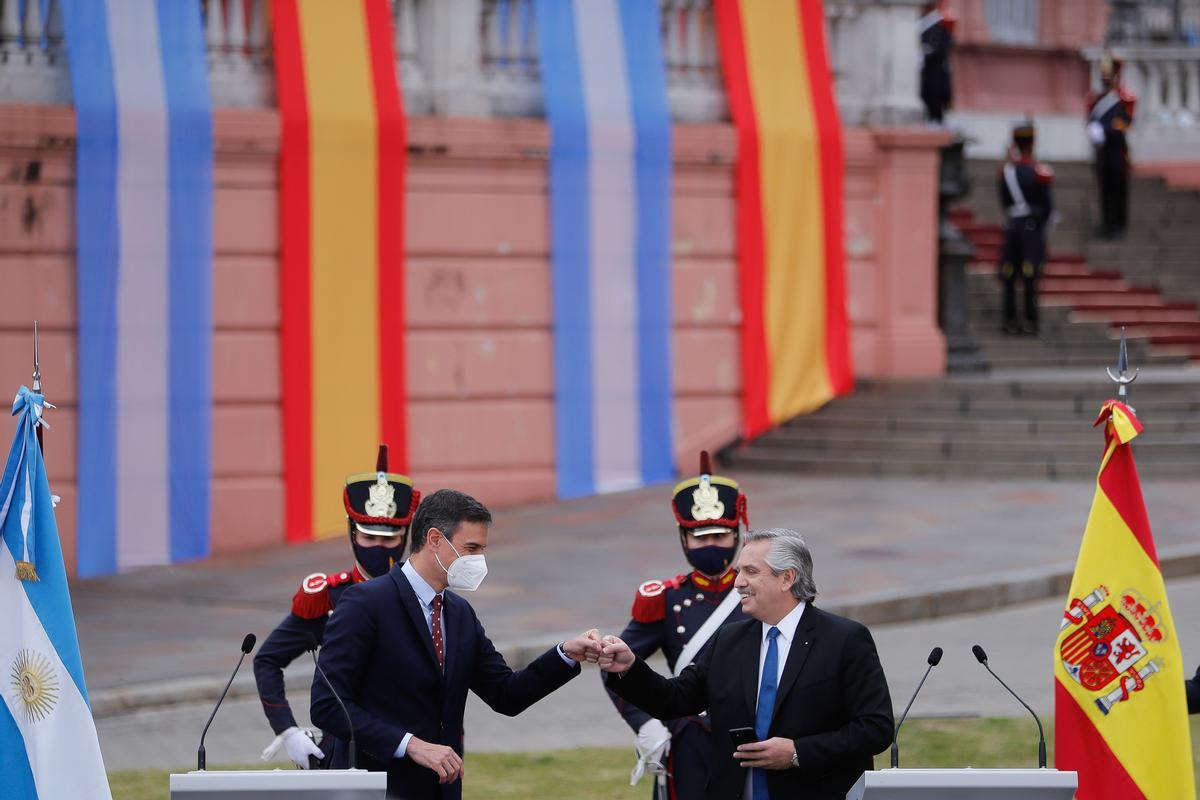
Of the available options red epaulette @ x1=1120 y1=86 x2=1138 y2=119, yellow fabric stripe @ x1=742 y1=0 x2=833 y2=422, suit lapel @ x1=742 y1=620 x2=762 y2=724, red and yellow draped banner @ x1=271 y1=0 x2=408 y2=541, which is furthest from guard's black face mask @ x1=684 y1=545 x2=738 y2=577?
red epaulette @ x1=1120 y1=86 x2=1138 y2=119

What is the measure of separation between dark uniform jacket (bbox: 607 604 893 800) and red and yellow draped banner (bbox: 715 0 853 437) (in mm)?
12561

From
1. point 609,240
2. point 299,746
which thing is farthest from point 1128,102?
point 299,746

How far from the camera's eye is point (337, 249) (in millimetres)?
16750

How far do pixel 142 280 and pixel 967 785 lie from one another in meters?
11.4

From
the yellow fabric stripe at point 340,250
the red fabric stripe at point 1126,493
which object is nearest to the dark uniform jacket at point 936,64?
the yellow fabric stripe at point 340,250

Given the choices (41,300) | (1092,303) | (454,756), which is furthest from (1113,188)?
(454,756)

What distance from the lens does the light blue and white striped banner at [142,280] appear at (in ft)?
Answer: 51.6

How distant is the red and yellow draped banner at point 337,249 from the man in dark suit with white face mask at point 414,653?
9938 millimetres

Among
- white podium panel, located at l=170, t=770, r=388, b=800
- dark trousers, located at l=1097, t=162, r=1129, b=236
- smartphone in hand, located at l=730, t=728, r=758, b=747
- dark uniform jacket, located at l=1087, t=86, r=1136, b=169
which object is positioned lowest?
smartphone in hand, located at l=730, t=728, r=758, b=747

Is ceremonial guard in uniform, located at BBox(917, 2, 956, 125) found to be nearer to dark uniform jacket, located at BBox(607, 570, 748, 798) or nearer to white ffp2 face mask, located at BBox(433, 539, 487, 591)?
dark uniform jacket, located at BBox(607, 570, 748, 798)

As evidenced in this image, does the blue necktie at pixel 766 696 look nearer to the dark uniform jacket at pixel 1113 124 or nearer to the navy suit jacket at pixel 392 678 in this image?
the navy suit jacket at pixel 392 678

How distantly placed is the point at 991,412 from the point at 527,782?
10240mm

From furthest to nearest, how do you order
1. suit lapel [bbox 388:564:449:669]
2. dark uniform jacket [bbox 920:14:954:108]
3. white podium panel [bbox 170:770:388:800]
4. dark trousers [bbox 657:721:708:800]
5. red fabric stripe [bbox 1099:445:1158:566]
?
dark uniform jacket [bbox 920:14:954:108] < red fabric stripe [bbox 1099:445:1158:566] < dark trousers [bbox 657:721:708:800] < suit lapel [bbox 388:564:449:669] < white podium panel [bbox 170:770:388:800]

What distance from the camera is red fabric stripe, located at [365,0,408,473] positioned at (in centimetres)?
1700
